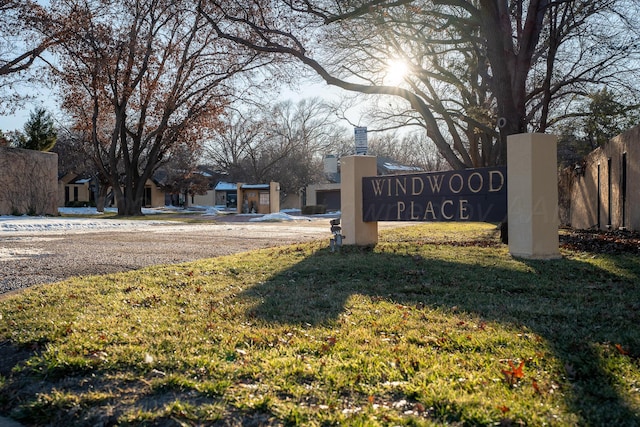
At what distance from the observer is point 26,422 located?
10.7 feet

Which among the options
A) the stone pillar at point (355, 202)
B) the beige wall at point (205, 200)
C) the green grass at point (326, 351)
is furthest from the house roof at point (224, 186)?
the green grass at point (326, 351)

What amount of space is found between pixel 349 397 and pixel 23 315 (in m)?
3.55

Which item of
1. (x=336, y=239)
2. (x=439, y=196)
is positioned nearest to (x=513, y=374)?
(x=439, y=196)

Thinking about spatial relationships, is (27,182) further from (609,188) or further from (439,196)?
(609,188)

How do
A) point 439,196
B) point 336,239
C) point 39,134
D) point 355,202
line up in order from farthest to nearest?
point 39,134, point 355,202, point 336,239, point 439,196

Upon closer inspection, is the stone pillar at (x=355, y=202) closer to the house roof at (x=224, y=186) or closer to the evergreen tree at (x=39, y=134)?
the evergreen tree at (x=39, y=134)

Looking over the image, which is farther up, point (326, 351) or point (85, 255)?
point (85, 255)

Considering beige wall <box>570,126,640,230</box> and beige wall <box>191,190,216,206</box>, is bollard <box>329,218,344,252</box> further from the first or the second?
beige wall <box>191,190,216,206</box>

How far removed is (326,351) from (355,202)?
763 centimetres

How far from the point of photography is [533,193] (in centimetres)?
881

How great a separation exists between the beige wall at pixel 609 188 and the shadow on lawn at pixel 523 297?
5635 mm

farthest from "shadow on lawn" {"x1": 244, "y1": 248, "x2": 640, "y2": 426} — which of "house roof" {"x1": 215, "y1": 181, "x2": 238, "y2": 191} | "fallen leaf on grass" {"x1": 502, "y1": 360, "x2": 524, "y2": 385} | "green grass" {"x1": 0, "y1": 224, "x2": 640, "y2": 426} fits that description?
"house roof" {"x1": 215, "y1": 181, "x2": 238, "y2": 191}

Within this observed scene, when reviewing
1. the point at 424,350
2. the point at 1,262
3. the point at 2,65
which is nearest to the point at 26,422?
the point at 424,350

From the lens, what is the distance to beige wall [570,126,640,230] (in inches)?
523
